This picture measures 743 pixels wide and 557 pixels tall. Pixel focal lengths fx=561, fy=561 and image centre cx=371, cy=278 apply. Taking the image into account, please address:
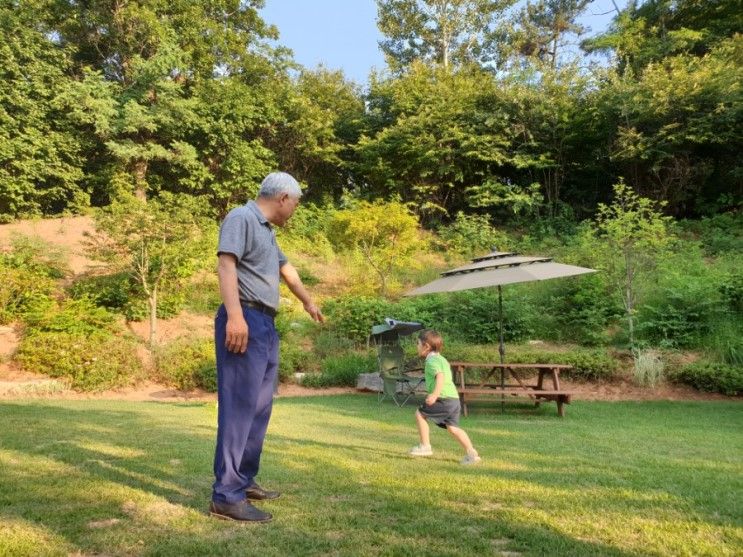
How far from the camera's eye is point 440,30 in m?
25.7

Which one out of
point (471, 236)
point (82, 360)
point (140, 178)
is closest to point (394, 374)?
point (82, 360)

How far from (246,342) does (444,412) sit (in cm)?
230

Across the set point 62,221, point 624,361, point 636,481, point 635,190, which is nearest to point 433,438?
point 636,481

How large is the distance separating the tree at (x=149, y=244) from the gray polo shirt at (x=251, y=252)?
30.7ft

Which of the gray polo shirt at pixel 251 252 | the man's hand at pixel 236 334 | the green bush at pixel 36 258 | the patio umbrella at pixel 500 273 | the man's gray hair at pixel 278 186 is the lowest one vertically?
the man's hand at pixel 236 334

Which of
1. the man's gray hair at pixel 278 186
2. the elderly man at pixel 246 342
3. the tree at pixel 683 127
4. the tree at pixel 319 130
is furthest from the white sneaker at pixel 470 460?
the tree at pixel 319 130

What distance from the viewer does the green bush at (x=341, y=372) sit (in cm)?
1056

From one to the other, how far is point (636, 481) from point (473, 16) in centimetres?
2551

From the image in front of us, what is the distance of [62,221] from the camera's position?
16.9 m

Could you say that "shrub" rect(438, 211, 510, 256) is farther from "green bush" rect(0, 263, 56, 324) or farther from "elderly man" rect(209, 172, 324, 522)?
"elderly man" rect(209, 172, 324, 522)

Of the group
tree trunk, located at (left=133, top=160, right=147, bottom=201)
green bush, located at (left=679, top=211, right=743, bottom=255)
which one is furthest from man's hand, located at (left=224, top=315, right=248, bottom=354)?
tree trunk, located at (left=133, top=160, right=147, bottom=201)

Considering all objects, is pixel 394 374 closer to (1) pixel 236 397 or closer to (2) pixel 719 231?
(1) pixel 236 397

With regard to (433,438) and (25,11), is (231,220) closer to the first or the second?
(433,438)

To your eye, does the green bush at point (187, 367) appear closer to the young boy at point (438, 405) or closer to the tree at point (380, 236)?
the tree at point (380, 236)
